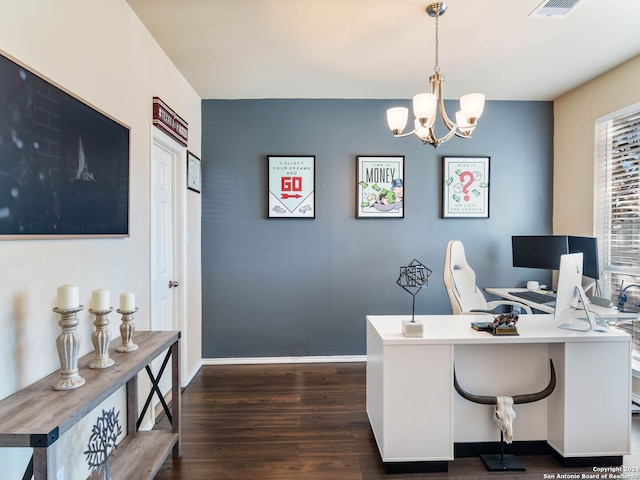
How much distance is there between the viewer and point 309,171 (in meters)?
3.72

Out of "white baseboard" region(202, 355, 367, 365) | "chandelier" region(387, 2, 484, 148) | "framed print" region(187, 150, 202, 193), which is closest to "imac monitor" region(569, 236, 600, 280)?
"chandelier" region(387, 2, 484, 148)

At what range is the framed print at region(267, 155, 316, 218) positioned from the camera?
12.2 ft

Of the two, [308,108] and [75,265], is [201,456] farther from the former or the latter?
[308,108]

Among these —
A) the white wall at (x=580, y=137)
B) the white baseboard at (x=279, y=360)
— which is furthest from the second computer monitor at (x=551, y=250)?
the white baseboard at (x=279, y=360)

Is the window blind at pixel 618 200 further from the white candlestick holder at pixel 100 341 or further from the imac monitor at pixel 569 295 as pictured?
the white candlestick holder at pixel 100 341

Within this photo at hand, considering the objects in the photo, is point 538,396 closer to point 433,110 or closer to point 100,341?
point 433,110

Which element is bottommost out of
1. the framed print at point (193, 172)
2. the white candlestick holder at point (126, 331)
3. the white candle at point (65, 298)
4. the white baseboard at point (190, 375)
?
the white baseboard at point (190, 375)

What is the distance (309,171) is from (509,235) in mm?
2308

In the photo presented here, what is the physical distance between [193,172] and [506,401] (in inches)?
123

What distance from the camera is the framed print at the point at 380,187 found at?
147 inches

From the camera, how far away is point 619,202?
3.09m

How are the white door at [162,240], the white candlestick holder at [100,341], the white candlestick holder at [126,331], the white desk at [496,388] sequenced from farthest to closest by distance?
the white door at [162,240] < the white desk at [496,388] < the white candlestick holder at [126,331] < the white candlestick holder at [100,341]

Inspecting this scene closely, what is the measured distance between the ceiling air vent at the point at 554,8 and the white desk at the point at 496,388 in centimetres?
200

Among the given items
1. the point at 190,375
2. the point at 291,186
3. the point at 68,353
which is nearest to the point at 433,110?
the point at 291,186
